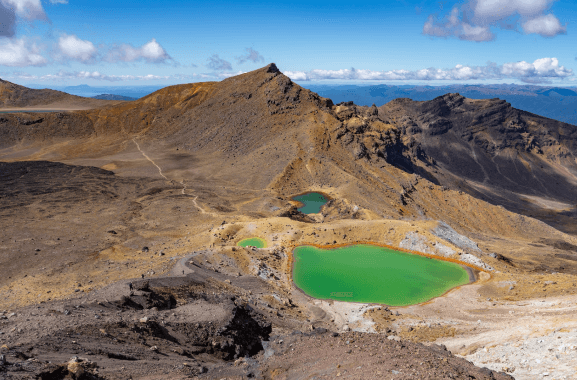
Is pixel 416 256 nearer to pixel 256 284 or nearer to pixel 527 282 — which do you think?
pixel 527 282

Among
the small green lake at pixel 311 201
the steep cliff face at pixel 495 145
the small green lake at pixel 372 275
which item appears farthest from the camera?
the steep cliff face at pixel 495 145

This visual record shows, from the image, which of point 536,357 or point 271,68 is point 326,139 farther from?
point 536,357

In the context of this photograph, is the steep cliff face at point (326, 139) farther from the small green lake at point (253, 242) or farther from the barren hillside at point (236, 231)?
the small green lake at point (253, 242)

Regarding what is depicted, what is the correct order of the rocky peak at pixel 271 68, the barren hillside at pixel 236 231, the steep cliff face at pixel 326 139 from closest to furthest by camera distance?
the barren hillside at pixel 236 231
the steep cliff face at pixel 326 139
the rocky peak at pixel 271 68

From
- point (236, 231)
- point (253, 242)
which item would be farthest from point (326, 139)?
point (253, 242)

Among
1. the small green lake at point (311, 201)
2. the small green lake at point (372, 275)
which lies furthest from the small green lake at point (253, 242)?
the small green lake at point (311, 201)

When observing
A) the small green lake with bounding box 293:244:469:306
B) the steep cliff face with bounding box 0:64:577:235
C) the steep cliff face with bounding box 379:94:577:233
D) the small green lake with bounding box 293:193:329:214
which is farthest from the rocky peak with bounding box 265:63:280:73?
the small green lake with bounding box 293:244:469:306
